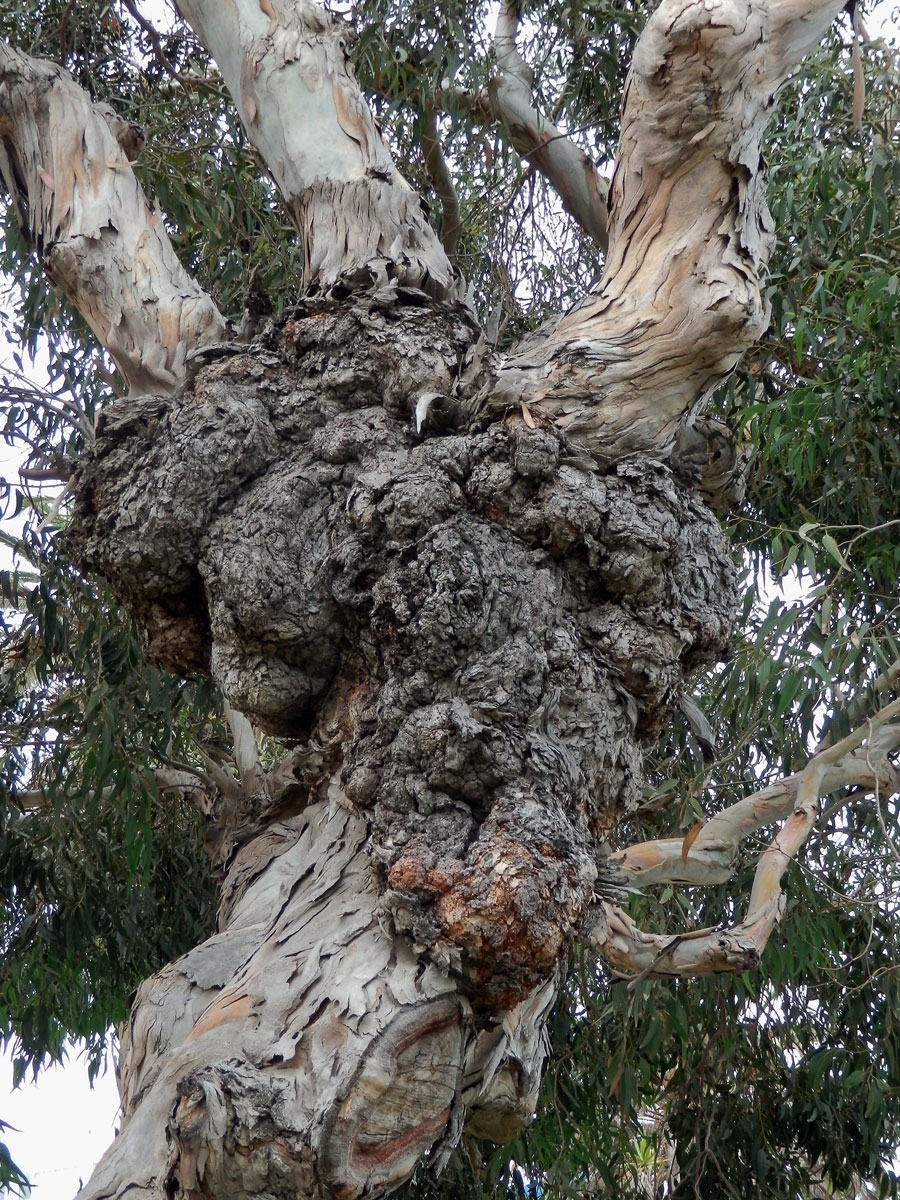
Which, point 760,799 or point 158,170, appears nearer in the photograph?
point 760,799

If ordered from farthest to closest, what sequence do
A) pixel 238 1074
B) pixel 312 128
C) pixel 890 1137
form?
1. pixel 890 1137
2. pixel 312 128
3. pixel 238 1074

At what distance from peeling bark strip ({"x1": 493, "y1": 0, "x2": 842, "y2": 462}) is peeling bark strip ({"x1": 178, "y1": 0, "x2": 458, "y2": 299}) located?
334 mm

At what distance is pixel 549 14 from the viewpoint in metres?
3.51

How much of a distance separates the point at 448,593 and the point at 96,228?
3.67 feet

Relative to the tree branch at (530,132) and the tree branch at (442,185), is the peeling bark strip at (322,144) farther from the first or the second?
the tree branch at (442,185)

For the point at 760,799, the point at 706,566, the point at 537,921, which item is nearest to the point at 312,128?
the point at 706,566

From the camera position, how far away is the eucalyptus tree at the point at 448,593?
4.49 feet

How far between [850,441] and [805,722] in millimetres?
735

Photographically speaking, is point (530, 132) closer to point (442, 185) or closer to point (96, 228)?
point (442, 185)

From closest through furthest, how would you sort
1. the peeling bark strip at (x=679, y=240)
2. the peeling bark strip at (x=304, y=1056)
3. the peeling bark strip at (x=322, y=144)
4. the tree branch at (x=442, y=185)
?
the peeling bark strip at (x=304, y=1056) < the peeling bark strip at (x=679, y=240) < the peeling bark strip at (x=322, y=144) < the tree branch at (x=442, y=185)

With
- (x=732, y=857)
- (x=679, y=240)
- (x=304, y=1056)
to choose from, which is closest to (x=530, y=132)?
(x=679, y=240)

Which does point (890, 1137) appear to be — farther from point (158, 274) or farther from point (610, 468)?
point (158, 274)

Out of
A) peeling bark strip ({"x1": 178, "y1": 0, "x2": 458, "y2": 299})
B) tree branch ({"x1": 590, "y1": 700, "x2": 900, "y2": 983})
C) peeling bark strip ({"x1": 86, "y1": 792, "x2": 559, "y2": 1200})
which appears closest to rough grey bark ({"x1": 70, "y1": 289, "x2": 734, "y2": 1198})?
peeling bark strip ({"x1": 86, "y1": 792, "x2": 559, "y2": 1200})

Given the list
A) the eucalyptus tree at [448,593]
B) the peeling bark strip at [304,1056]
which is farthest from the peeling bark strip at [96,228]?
the peeling bark strip at [304,1056]
